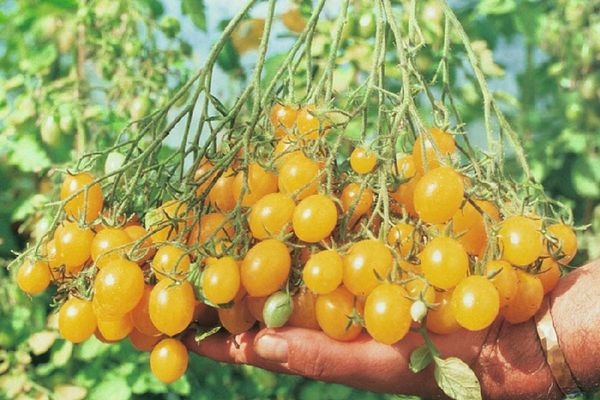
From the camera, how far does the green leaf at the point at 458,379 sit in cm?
112

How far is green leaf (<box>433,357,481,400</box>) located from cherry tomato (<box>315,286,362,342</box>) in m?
0.12

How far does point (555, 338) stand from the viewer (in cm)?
129

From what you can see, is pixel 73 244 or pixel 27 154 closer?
pixel 73 244

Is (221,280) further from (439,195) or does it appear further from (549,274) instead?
(549,274)

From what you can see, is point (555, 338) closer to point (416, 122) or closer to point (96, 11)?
point (416, 122)

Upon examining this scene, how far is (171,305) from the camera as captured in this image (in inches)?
45.0

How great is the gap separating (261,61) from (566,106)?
1.95 meters

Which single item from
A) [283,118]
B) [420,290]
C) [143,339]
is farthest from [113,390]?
[420,290]

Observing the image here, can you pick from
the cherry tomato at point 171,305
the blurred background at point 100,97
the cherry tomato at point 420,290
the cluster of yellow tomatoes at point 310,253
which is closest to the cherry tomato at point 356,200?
the cluster of yellow tomatoes at point 310,253

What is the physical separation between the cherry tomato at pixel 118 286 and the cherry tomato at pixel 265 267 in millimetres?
128

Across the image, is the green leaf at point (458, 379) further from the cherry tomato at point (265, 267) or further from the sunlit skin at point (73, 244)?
the sunlit skin at point (73, 244)

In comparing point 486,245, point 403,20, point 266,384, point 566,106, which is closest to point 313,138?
point 486,245

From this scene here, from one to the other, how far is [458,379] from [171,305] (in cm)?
34

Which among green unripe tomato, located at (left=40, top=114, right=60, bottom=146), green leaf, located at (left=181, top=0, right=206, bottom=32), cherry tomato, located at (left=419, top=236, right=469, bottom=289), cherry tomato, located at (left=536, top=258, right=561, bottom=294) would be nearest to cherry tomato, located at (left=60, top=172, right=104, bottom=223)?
cherry tomato, located at (left=419, top=236, right=469, bottom=289)
